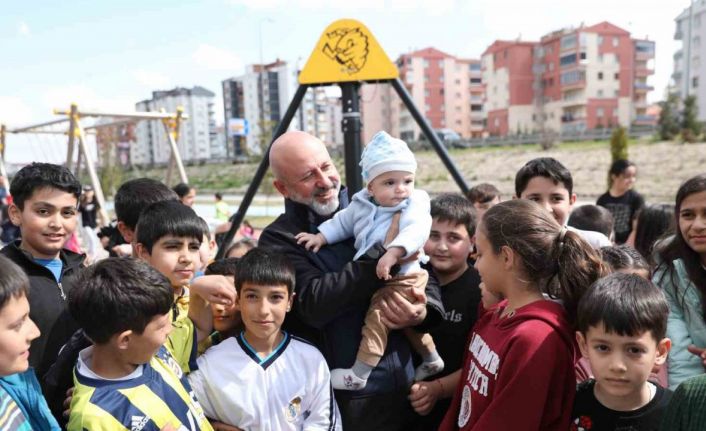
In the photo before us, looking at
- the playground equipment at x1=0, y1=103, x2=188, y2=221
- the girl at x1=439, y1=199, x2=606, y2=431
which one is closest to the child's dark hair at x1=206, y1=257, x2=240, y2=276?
the girl at x1=439, y1=199, x2=606, y2=431

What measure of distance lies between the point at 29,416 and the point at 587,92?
61.4 metres

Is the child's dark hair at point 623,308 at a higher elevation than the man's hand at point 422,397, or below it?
higher

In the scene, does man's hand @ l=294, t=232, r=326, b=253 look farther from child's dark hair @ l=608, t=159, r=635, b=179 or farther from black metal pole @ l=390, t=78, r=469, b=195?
child's dark hair @ l=608, t=159, r=635, b=179

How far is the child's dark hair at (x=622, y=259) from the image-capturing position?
237cm

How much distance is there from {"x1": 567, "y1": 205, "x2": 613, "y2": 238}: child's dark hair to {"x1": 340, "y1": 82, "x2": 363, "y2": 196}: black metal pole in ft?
5.11

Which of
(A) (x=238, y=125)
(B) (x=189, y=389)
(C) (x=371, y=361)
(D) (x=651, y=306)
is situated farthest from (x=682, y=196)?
(A) (x=238, y=125)

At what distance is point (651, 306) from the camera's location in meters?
1.72

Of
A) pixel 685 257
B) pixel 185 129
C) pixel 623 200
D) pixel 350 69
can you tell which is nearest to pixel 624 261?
pixel 685 257

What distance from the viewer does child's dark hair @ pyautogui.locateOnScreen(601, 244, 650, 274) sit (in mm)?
2373

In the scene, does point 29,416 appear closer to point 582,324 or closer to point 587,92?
point 582,324

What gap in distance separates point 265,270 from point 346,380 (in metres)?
0.53

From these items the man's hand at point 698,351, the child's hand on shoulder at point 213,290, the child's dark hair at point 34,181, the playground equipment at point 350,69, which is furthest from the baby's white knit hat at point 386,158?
the playground equipment at point 350,69

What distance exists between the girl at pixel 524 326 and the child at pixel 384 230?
0.26 m

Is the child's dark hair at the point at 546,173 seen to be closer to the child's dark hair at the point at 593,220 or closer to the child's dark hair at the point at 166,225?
the child's dark hair at the point at 593,220
